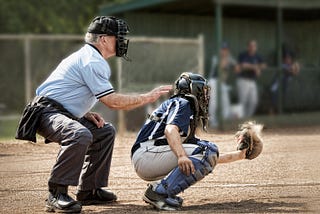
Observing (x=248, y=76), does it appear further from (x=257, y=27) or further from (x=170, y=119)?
(x=170, y=119)

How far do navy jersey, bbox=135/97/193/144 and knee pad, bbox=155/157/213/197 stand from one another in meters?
0.28

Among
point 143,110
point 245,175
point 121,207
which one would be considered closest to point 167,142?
point 121,207

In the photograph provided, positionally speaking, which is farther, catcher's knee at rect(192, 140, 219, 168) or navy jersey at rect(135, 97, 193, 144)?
catcher's knee at rect(192, 140, 219, 168)

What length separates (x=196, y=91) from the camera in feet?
18.3

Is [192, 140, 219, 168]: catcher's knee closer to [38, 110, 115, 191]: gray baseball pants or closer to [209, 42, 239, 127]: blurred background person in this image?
[38, 110, 115, 191]: gray baseball pants

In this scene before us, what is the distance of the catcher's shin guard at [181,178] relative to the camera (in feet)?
17.6

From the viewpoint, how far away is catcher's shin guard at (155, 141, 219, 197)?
212 inches

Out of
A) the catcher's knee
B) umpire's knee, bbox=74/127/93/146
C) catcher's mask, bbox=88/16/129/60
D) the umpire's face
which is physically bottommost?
the catcher's knee

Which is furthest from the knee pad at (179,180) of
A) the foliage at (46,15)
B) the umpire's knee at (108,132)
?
the foliage at (46,15)

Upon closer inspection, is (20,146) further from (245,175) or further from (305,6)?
(305,6)

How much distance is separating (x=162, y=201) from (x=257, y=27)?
46.0ft

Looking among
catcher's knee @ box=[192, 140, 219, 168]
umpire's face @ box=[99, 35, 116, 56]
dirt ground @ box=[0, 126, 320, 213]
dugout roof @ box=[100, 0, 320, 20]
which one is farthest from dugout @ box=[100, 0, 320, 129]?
catcher's knee @ box=[192, 140, 219, 168]

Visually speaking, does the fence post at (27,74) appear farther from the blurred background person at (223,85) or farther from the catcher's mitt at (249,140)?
the catcher's mitt at (249,140)

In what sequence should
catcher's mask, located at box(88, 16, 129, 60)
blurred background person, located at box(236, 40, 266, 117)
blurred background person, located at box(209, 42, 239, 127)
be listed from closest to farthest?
catcher's mask, located at box(88, 16, 129, 60), blurred background person, located at box(209, 42, 239, 127), blurred background person, located at box(236, 40, 266, 117)
